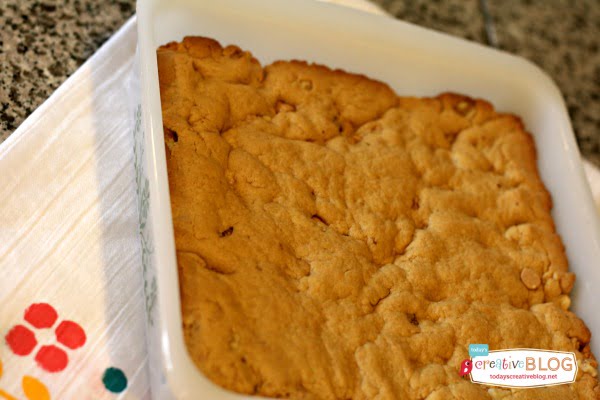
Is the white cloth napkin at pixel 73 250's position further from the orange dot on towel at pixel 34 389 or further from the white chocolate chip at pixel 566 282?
the white chocolate chip at pixel 566 282

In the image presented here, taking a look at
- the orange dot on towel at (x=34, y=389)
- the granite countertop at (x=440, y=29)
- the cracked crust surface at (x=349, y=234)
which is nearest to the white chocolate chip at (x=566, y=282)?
the cracked crust surface at (x=349, y=234)

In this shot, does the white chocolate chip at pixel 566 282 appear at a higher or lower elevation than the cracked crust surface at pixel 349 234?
higher

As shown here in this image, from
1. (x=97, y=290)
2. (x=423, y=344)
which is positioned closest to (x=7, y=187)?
(x=97, y=290)

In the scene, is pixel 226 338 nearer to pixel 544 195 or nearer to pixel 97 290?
pixel 97 290

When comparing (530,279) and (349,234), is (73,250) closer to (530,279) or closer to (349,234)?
(349,234)

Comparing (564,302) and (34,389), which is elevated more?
(564,302)

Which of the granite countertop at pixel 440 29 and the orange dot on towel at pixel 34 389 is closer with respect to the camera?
the orange dot on towel at pixel 34 389

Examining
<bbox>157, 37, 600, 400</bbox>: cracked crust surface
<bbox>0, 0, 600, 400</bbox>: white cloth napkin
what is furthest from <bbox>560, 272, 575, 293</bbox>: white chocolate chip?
<bbox>0, 0, 600, 400</bbox>: white cloth napkin

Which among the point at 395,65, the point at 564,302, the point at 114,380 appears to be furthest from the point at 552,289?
the point at 114,380
